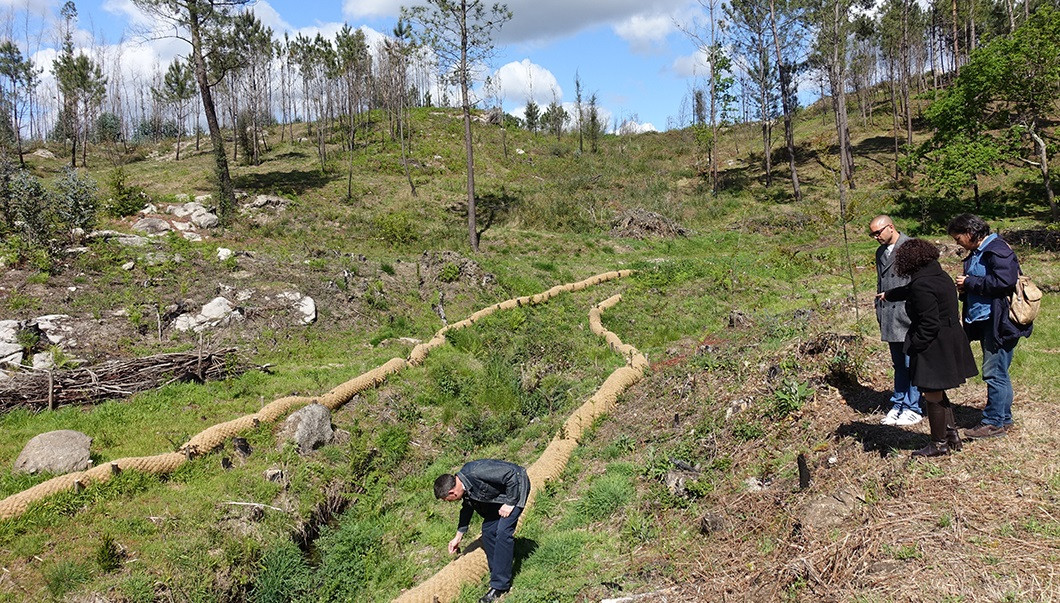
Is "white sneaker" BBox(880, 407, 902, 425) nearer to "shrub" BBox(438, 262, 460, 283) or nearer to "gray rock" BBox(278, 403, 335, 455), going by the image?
"gray rock" BBox(278, 403, 335, 455)

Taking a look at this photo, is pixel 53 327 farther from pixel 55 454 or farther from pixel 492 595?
pixel 492 595

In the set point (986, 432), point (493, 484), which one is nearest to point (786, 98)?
point (986, 432)

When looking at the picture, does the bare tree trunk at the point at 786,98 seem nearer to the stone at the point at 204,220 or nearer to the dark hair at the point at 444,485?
the stone at the point at 204,220

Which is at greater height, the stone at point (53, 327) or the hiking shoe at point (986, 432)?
the stone at point (53, 327)

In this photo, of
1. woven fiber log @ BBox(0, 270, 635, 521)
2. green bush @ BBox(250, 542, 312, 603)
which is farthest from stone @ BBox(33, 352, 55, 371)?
green bush @ BBox(250, 542, 312, 603)

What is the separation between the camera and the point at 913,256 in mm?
4066

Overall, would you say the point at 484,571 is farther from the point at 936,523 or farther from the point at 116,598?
the point at 936,523

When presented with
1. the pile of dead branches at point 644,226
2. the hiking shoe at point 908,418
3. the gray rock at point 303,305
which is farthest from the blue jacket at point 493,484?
the pile of dead branches at point 644,226

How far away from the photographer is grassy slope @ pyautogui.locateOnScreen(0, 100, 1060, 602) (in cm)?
387

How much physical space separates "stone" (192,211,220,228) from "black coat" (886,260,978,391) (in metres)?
18.1

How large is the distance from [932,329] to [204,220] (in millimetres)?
18403

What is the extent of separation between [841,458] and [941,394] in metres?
1.01

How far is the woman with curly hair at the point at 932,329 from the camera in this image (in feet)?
12.9

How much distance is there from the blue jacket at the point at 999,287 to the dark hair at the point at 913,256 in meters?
0.57
